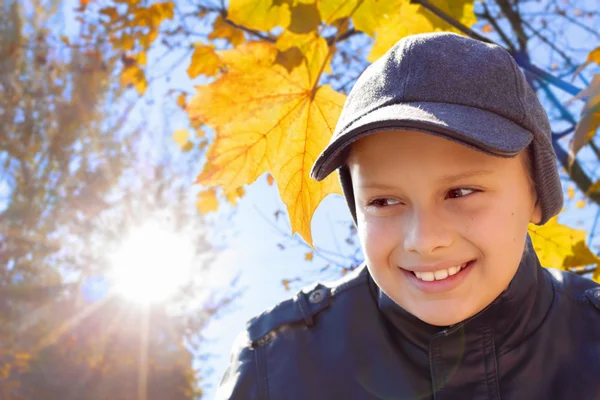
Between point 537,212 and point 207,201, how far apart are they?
5.16 feet

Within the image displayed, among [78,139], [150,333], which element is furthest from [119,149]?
[150,333]

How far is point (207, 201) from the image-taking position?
2.20 m

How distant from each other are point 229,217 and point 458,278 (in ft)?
26.1

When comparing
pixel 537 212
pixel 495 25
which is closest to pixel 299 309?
pixel 537 212

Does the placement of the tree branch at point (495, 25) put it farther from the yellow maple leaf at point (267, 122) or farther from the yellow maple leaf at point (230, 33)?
the yellow maple leaf at point (267, 122)

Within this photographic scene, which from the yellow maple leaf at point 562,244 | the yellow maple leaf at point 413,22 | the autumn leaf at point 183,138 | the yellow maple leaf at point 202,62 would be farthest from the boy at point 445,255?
the autumn leaf at point 183,138

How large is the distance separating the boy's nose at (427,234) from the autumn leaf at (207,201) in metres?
1.59

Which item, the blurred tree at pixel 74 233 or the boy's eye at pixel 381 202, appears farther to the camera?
the blurred tree at pixel 74 233

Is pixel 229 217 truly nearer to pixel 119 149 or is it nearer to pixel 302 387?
pixel 119 149

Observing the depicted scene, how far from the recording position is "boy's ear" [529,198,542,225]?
81 centimetres

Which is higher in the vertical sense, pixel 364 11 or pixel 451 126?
pixel 364 11

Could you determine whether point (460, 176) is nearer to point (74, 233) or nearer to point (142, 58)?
point (142, 58)

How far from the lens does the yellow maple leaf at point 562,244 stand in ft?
3.35

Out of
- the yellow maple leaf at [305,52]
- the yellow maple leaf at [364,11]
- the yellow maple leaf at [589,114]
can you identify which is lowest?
the yellow maple leaf at [589,114]
